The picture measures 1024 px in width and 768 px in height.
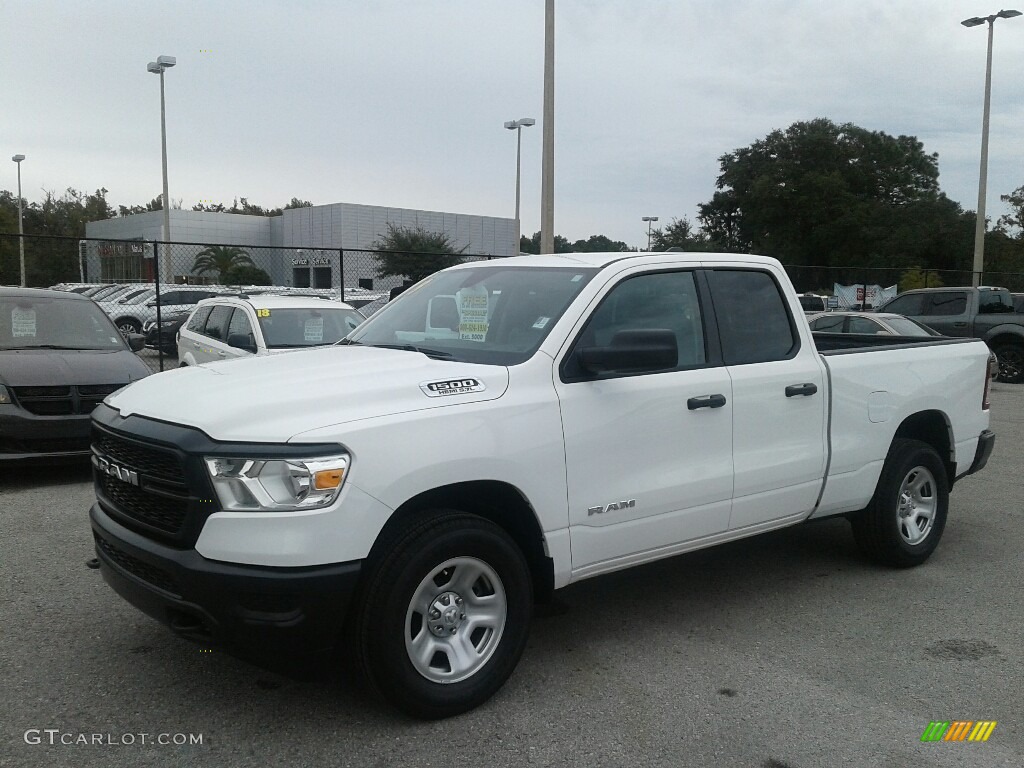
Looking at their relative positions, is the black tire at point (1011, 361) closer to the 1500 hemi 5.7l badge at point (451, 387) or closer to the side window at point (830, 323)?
the side window at point (830, 323)

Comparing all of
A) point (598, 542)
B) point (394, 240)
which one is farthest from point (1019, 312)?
point (394, 240)

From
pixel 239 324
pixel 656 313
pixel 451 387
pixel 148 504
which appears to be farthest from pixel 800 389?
pixel 239 324

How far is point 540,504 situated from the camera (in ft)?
12.5

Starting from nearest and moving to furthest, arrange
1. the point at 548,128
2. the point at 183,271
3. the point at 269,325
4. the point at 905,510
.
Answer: the point at 905,510 → the point at 269,325 → the point at 548,128 → the point at 183,271

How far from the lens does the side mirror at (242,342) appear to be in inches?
403

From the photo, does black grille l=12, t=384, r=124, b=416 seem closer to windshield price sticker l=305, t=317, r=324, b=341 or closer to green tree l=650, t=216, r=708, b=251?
windshield price sticker l=305, t=317, r=324, b=341

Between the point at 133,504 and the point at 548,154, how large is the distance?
574 inches

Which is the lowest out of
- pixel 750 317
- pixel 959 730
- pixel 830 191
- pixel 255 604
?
pixel 959 730

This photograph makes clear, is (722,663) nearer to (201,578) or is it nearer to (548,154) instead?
(201,578)

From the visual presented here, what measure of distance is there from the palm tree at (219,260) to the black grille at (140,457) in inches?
1673

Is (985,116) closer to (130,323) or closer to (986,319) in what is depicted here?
(986,319)

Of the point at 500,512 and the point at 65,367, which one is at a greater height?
the point at 65,367

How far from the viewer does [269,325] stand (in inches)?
410

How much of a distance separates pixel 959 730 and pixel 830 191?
58.1 meters
